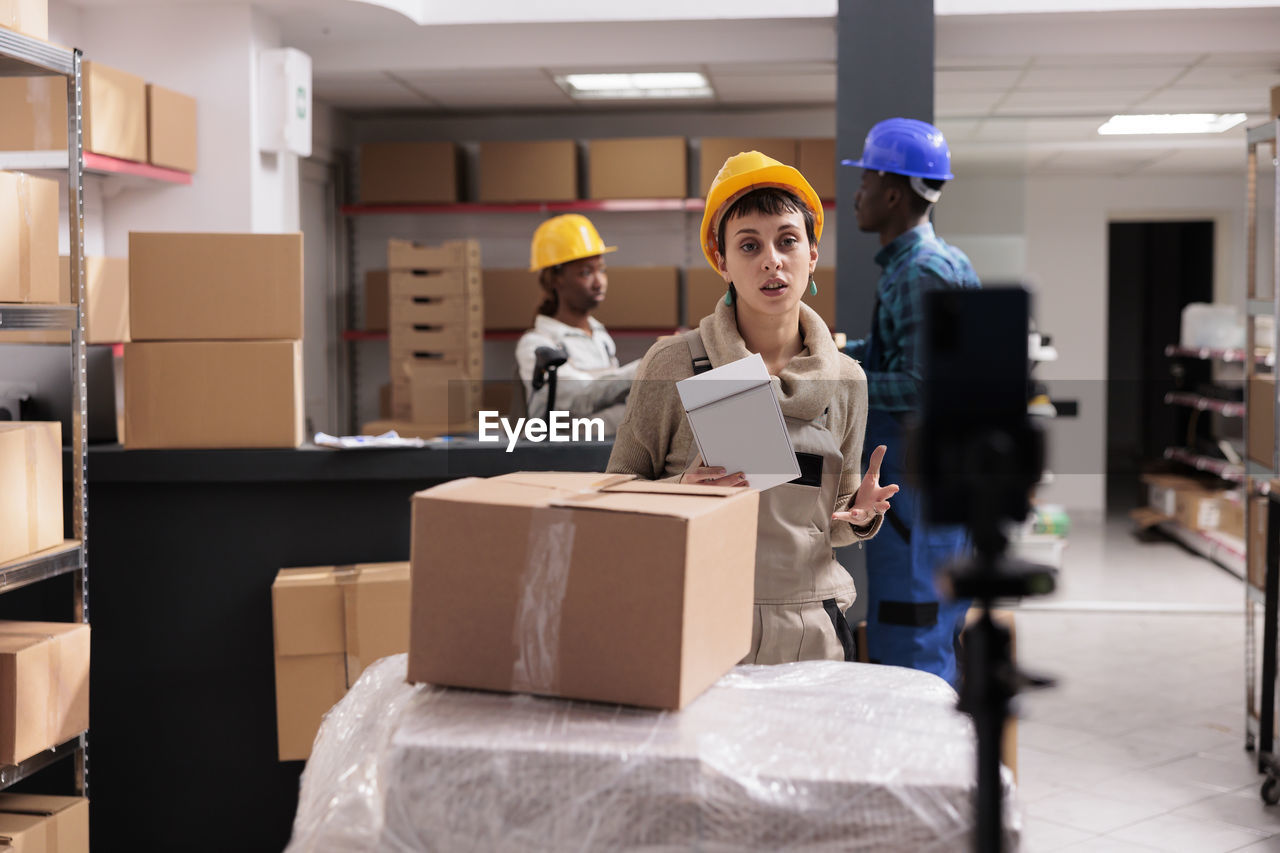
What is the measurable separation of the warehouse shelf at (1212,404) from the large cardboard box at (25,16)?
7207 mm

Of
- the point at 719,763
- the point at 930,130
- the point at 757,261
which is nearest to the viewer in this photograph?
the point at 719,763

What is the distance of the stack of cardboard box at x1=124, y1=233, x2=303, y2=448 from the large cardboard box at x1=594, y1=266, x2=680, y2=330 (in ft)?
12.7

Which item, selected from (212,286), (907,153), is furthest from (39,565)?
(907,153)

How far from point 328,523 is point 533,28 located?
3.25 metres

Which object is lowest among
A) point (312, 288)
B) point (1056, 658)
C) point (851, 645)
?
point (1056, 658)

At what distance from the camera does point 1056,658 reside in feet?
17.6

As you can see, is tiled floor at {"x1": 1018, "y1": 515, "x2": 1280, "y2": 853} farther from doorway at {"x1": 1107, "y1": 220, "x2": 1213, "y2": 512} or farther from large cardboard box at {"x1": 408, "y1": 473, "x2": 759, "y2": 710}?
doorway at {"x1": 1107, "y1": 220, "x2": 1213, "y2": 512}

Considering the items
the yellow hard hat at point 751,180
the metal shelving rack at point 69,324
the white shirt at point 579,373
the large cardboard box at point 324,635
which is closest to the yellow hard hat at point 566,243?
the white shirt at point 579,373

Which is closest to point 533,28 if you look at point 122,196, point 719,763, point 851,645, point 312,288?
point 122,196

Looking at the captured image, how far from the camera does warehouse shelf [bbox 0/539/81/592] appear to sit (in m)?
2.40

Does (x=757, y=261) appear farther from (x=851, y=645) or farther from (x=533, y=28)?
(x=533, y=28)

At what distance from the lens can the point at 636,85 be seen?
654 centimetres

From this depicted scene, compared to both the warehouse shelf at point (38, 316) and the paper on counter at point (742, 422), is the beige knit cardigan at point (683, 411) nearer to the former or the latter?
the paper on counter at point (742, 422)

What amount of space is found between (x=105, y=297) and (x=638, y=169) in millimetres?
3467
